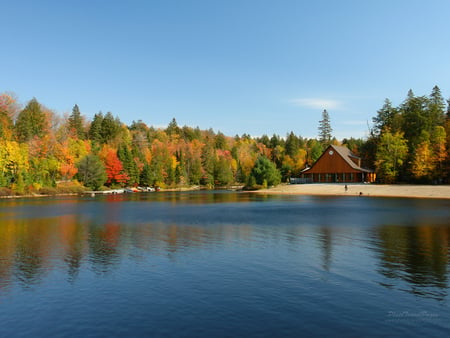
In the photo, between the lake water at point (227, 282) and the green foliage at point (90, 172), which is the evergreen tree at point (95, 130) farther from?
the lake water at point (227, 282)

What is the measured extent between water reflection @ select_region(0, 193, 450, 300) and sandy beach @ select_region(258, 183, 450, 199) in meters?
31.4

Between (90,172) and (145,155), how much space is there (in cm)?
2921

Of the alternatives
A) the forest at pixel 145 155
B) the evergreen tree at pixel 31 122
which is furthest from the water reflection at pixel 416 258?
the evergreen tree at pixel 31 122

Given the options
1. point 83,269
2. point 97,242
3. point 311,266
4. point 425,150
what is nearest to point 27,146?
point 97,242

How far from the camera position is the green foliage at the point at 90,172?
3561 inches

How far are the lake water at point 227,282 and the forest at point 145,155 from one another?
56437 millimetres

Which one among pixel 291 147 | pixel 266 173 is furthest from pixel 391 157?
pixel 291 147

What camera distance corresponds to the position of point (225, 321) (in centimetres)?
1030

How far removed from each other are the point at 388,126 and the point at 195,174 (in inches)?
2572

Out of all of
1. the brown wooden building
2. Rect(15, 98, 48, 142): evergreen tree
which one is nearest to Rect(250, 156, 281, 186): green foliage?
the brown wooden building

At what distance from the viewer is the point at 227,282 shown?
46.2 ft

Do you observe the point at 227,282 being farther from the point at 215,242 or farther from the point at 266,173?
the point at 266,173

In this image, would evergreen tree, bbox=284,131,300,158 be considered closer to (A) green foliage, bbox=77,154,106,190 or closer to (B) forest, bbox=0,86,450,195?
(B) forest, bbox=0,86,450,195

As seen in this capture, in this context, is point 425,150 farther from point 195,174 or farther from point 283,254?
point 195,174
